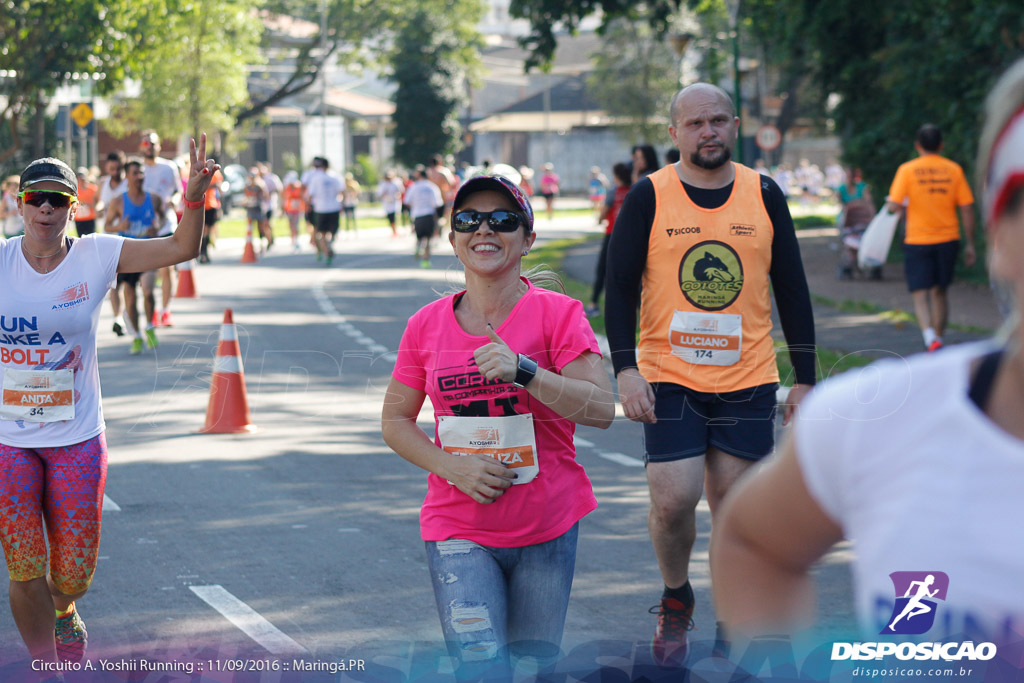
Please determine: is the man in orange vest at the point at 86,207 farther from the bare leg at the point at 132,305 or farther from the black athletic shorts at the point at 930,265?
the black athletic shorts at the point at 930,265

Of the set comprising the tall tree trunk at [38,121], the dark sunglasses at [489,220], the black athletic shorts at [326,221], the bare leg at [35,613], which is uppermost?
the tall tree trunk at [38,121]

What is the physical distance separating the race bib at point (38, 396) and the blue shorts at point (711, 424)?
208 centimetres

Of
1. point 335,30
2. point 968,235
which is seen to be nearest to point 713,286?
point 968,235

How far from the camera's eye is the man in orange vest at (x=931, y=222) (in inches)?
471

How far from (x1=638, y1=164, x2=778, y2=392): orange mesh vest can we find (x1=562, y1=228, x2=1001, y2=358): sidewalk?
4.75 meters

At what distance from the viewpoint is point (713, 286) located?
15.8 feet

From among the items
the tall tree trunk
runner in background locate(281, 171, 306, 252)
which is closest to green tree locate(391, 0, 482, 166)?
runner in background locate(281, 171, 306, 252)

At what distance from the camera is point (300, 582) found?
6.00 metres

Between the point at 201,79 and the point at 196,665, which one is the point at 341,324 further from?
the point at 201,79

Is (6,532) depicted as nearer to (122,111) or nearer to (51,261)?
(51,261)

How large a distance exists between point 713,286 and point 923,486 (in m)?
3.46

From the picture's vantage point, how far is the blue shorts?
4.77 meters

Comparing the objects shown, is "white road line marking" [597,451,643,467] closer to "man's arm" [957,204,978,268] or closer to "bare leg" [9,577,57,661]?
"man's arm" [957,204,978,268]

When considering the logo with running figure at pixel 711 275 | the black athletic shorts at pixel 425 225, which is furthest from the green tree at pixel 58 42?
the logo with running figure at pixel 711 275
